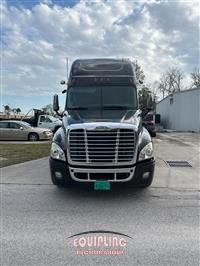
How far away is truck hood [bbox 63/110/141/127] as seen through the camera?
5203 millimetres

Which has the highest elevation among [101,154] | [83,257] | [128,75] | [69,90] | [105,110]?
[128,75]

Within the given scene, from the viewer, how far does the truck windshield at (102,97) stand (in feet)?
20.6

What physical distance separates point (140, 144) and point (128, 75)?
8.06 feet

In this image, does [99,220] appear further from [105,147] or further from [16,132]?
[16,132]

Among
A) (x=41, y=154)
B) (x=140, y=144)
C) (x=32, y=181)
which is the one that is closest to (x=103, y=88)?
(x=140, y=144)

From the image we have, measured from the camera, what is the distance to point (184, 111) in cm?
2830

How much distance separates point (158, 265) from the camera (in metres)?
2.93

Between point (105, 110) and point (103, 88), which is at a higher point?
point (103, 88)

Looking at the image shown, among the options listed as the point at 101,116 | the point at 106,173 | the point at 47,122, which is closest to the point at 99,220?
the point at 106,173

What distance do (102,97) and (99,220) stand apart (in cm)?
323

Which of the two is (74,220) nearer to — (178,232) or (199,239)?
(178,232)

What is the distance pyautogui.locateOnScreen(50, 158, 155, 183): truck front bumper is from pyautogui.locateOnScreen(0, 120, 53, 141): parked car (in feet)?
42.2

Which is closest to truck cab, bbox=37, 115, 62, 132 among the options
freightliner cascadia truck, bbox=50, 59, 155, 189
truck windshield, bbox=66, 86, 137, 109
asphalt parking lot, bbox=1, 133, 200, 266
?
asphalt parking lot, bbox=1, 133, 200, 266

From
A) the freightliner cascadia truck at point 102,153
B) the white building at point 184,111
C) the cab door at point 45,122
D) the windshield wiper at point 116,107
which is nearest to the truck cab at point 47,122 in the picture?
the cab door at point 45,122
